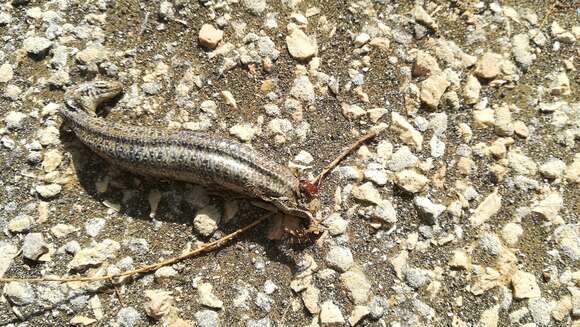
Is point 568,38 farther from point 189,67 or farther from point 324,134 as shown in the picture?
point 189,67

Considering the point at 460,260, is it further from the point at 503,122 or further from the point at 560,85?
the point at 560,85

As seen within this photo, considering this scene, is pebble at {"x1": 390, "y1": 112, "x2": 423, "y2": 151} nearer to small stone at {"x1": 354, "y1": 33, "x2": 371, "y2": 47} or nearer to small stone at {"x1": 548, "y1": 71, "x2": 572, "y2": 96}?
small stone at {"x1": 354, "y1": 33, "x2": 371, "y2": 47}

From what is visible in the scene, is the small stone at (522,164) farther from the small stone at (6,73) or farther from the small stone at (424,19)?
the small stone at (6,73)

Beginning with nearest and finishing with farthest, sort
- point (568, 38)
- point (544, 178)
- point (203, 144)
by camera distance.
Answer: point (203, 144), point (544, 178), point (568, 38)

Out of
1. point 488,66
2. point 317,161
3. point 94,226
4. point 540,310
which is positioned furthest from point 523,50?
point 94,226

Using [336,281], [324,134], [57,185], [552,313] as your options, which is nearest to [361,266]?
[336,281]

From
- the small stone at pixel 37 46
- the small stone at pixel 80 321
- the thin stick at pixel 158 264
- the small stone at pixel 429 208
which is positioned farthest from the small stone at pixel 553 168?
the small stone at pixel 37 46

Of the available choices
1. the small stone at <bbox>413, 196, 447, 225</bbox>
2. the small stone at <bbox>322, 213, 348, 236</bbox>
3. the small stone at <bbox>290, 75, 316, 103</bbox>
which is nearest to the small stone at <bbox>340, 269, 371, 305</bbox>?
the small stone at <bbox>322, 213, 348, 236</bbox>
